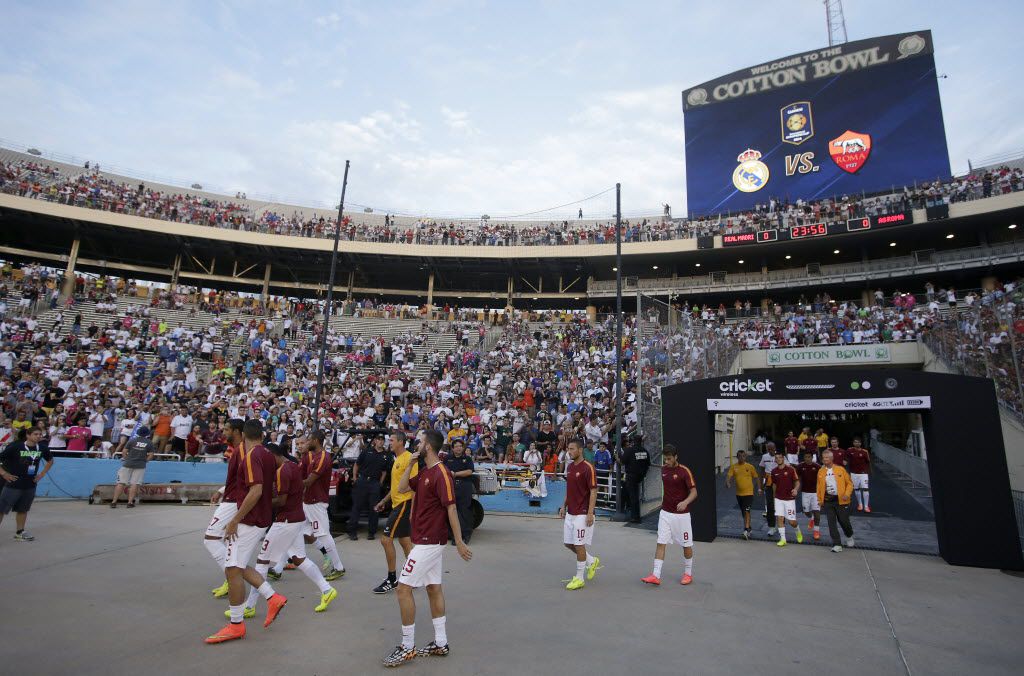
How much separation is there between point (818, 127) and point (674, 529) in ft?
129

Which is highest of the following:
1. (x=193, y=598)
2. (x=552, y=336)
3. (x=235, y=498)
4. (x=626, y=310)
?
(x=626, y=310)

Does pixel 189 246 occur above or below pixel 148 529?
above

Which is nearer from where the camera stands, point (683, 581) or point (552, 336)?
point (683, 581)

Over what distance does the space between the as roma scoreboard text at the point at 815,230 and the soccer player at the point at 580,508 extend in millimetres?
29865

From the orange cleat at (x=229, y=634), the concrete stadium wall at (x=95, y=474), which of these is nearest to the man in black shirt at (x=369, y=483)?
the orange cleat at (x=229, y=634)

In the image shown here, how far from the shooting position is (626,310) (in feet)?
126

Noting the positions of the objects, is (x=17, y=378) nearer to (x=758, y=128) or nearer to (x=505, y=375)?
(x=505, y=375)

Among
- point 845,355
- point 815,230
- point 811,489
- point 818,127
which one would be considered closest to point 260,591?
point 811,489

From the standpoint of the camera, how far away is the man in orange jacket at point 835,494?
9336mm

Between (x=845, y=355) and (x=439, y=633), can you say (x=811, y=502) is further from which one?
(x=845, y=355)

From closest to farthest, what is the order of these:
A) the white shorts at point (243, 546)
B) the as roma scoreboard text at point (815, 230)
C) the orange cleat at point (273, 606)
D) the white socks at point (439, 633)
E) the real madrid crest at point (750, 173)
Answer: the white socks at point (439, 633) → the white shorts at point (243, 546) → the orange cleat at point (273, 606) → the as roma scoreboard text at point (815, 230) → the real madrid crest at point (750, 173)

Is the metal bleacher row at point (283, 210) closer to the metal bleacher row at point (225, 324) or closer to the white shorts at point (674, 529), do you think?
the metal bleacher row at point (225, 324)

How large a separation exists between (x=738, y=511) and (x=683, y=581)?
24.1 feet

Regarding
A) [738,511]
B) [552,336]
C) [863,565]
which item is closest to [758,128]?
[552,336]
